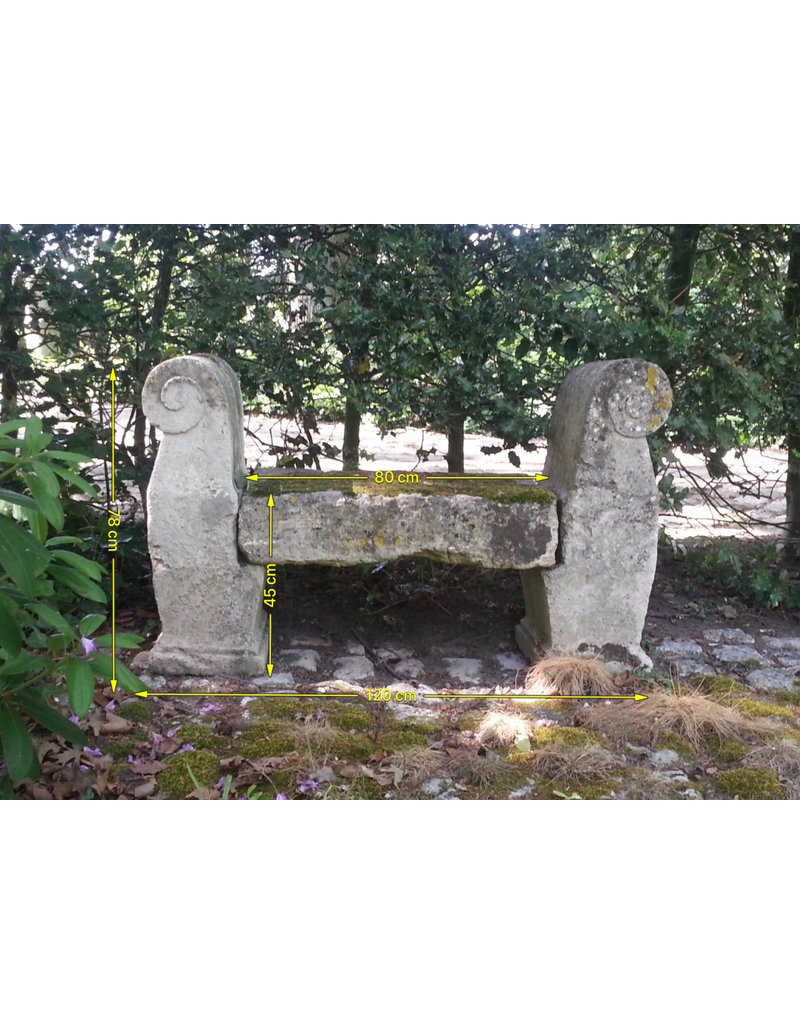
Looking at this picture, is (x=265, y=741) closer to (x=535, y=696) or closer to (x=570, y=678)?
(x=535, y=696)

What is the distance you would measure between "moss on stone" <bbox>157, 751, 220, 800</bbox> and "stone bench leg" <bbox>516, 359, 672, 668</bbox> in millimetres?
1620

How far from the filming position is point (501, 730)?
3.21 metres

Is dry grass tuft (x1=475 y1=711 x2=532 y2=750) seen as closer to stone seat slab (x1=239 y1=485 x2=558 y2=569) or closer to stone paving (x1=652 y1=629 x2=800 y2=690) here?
stone seat slab (x1=239 y1=485 x2=558 y2=569)

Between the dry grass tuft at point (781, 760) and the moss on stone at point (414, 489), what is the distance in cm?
126

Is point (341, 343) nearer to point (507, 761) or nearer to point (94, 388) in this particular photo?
point (94, 388)

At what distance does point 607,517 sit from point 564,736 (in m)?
1.00

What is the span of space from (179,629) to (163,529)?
442 mm

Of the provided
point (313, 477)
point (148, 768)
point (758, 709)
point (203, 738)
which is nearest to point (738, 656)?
point (758, 709)

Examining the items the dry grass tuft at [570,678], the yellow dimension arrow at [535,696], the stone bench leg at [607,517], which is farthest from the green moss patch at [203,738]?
the stone bench leg at [607,517]

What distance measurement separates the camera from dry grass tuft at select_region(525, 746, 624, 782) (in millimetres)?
2947

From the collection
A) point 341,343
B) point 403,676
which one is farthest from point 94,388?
point 403,676

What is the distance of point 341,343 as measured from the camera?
4.82 meters

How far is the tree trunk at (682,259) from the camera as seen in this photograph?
201 inches

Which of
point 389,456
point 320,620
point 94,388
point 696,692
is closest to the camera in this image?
point 696,692
